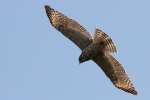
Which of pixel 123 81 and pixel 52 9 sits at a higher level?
pixel 52 9

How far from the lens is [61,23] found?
1004 inches

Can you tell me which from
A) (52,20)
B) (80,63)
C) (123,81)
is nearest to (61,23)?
(52,20)

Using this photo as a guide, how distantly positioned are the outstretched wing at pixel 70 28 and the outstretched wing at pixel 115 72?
2.92 ft

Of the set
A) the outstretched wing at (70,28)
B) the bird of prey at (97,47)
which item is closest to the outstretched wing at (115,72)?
the bird of prey at (97,47)

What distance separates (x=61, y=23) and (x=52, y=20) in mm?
518

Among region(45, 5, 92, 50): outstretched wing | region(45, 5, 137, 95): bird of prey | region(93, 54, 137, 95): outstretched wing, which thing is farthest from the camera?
region(45, 5, 92, 50): outstretched wing

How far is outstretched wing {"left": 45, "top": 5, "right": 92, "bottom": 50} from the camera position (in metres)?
24.6

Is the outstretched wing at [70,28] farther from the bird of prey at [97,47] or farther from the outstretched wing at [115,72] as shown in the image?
the outstretched wing at [115,72]

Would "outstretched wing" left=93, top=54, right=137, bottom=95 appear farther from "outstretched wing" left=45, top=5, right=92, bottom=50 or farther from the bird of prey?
"outstretched wing" left=45, top=5, right=92, bottom=50

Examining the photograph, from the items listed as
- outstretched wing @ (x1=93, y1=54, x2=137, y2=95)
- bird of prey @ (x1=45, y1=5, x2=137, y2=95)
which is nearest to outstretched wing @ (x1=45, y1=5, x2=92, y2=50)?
bird of prey @ (x1=45, y1=5, x2=137, y2=95)

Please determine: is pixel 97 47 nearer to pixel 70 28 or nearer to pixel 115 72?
pixel 115 72

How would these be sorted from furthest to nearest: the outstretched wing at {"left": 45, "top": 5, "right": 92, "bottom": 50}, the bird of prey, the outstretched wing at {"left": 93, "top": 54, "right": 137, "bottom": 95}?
the outstretched wing at {"left": 45, "top": 5, "right": 92, "bottom": 50} < the outstretched wing at {"left": 93, "top": 54, "right": 137, "bottom": 95} < the bird of prey

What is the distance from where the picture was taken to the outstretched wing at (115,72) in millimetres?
24047

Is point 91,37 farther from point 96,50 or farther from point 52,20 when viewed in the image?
point 52,20
